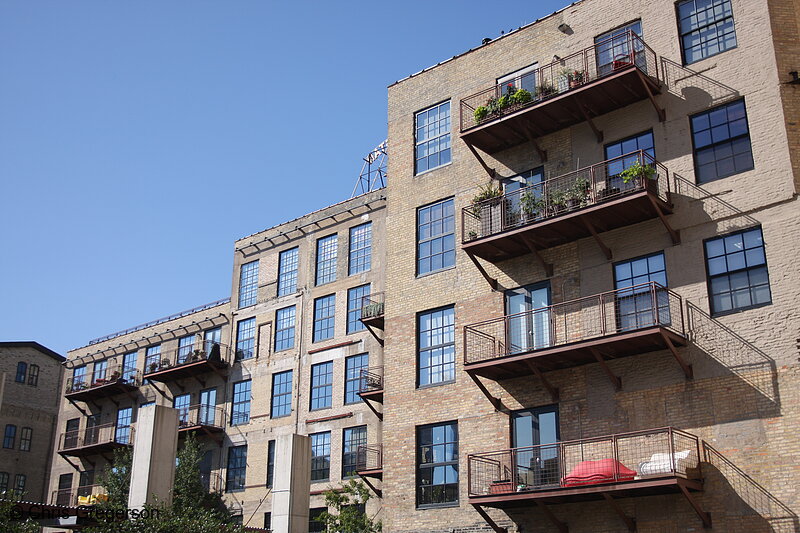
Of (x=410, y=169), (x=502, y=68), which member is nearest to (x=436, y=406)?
(x=410, y=169)

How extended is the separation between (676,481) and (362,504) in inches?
619

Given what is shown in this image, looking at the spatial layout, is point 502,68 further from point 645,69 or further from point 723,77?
point 723,77

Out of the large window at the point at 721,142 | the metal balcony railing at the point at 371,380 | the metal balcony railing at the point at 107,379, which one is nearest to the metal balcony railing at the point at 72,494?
the metal balcony railing at the point at 107,379

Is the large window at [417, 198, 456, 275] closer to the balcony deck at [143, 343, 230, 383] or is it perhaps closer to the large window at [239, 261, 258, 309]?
the large window at [239, 261, 258, 309]

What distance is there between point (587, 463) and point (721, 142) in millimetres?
8885

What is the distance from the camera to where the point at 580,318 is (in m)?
24.0

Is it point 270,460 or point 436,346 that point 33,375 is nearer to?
point 270,460

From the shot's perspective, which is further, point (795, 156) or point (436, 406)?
point (436, 406)

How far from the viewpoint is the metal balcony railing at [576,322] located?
22434 mm

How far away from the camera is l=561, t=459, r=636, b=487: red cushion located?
20828 millimetres

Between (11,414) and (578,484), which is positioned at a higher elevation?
(11,414)

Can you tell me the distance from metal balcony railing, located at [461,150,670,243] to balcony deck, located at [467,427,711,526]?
613 cm

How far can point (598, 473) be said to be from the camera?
2103 cm

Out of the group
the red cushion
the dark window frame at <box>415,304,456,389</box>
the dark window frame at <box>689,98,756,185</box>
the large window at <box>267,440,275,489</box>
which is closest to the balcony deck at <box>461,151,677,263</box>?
the dark window frame at <box>689,98,756,185</box>
